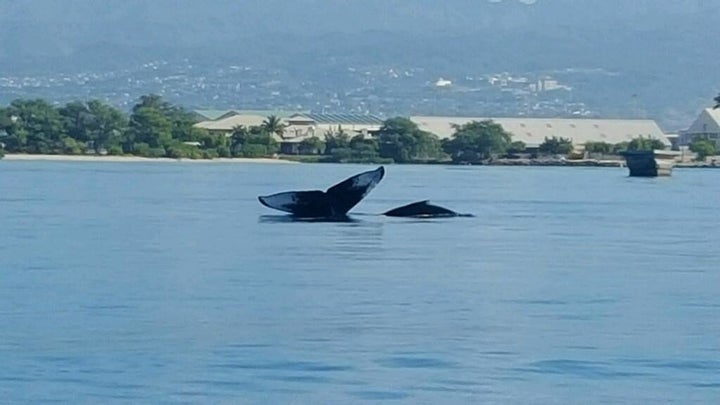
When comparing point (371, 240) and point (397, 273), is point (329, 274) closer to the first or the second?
point (397, 273)

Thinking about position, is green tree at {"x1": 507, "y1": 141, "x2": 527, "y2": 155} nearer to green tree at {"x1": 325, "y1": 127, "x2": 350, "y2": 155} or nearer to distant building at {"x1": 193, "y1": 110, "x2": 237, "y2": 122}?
green tree at {"x1": 325, "y1": 127, "x2": 350, "y2": 155}

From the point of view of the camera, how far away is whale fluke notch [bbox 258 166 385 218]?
47.7m

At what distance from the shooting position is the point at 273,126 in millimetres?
152625

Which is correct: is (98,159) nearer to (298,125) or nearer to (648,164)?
(298,125)

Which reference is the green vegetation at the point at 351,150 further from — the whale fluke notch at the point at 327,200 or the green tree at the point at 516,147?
the whale fluke notch at the point at 327,200

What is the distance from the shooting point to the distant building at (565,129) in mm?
169250

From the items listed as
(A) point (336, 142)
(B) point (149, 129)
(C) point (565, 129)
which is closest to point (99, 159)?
(B) point (149, 129)

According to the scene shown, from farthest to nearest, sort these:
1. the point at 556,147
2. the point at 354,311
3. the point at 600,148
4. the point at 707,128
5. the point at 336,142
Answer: the point at 707,128, the point at 600,148, the point at 556,147, the point at 336,142, the point at 354,311

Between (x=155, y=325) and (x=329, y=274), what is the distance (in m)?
7.56

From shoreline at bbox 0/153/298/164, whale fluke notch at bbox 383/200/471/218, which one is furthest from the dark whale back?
shoreline at bbox 0/153/298/164

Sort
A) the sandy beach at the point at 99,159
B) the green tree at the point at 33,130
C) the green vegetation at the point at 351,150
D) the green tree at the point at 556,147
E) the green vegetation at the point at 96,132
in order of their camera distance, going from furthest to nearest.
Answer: the green tree at the point at 556,147 → the green vegetation at the point at 351,150 → the green vegetation at the point at 96,132 → the green tree at the point at 33,130 → the sandy beach at the point at 99,159

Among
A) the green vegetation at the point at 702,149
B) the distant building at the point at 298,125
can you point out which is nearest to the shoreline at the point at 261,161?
the green vegetation at the point at 702,149

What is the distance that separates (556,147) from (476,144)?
929 cm

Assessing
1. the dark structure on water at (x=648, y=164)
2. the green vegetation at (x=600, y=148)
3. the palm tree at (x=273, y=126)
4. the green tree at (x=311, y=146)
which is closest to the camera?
the dark structure on water at (x=648, y=164)
